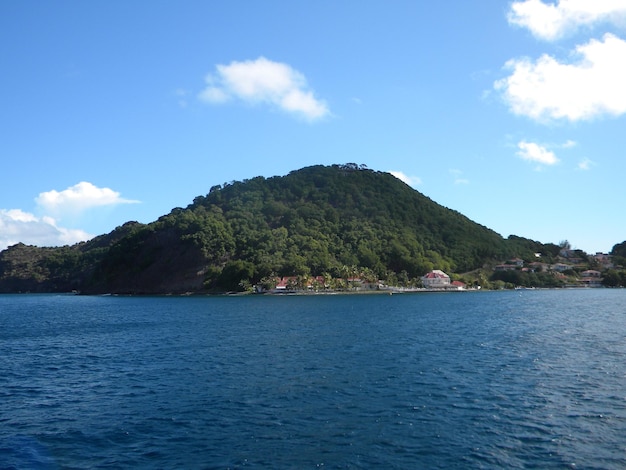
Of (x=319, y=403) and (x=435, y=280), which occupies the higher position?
(x=435, y=280)

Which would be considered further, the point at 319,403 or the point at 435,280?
the point at 435,280

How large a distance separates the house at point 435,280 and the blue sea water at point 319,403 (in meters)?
143

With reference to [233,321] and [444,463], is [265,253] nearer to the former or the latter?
[233,321]

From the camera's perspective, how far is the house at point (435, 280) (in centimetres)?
19325

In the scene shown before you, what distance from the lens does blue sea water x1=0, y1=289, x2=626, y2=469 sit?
19.4 meters

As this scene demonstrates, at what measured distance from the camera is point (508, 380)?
102 feet

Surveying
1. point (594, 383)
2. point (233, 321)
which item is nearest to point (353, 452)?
point (594, 383)

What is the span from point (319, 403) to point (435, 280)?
175945mm

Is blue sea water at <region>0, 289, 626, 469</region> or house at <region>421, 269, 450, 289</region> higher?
house at <region>421, 269, 450, 289</region>

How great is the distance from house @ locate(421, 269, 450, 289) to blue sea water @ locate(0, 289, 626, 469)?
469 feet

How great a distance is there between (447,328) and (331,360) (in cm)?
2618

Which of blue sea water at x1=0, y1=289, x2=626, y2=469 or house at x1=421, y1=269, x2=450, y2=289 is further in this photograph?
house at x1=421, y1=269, x2=450, y2=289

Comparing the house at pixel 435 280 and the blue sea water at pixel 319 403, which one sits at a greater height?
the house at pixel 435 280

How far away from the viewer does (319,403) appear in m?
26.2
